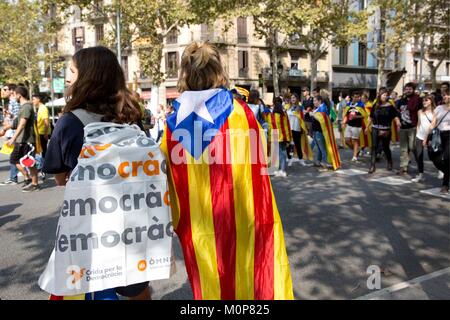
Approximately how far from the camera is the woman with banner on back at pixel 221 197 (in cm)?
240

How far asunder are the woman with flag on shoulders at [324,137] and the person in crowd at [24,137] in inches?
223

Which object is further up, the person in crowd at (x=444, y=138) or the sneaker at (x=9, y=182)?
the person in crowd at (x=444, y=138)

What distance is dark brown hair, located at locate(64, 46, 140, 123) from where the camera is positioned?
2.16m

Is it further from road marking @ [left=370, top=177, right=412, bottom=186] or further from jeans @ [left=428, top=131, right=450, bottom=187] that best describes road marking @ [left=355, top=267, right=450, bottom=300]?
road marking @ [left=370, top=177, right=412, bottom=186]

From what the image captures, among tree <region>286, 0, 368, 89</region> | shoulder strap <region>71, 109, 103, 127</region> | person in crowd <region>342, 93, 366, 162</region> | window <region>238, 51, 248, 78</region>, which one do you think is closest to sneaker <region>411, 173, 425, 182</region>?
person in crowd <region>342, 93, 366, 162</region>

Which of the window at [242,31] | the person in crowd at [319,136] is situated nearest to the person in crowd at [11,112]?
the person in crowd at [319,136]

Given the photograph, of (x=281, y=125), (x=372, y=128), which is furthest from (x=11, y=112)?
(x=372, y=128)

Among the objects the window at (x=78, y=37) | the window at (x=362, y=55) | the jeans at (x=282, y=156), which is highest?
the window at (x=78, y=37)

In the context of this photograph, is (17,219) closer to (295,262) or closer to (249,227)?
(295,262)

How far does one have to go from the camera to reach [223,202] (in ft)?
7.91

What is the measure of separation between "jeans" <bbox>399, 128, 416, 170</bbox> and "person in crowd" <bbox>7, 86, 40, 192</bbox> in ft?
22.6

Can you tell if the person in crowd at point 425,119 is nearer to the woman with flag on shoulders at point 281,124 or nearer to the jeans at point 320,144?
the jeans at point 320,144

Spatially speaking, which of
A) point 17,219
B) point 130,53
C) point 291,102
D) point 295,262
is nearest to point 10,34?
point 130,53

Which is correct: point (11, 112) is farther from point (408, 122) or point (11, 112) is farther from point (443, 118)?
point (443, 118)
